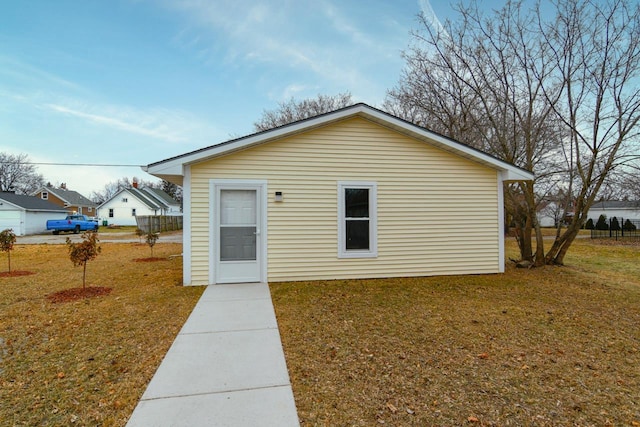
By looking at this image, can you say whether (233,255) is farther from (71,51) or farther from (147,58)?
(71,51)

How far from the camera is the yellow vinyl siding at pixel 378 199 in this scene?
6.63 metres

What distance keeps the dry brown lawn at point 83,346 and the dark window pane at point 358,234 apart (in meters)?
3.26

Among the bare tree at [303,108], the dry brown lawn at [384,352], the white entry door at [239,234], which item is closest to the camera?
the dry brown lawn at [384,352]

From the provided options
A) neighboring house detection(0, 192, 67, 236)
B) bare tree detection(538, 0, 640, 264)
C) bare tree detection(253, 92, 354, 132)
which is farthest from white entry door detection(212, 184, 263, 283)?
neighboring house detection(0, 192, 67, 236)

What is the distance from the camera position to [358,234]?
23.3ft

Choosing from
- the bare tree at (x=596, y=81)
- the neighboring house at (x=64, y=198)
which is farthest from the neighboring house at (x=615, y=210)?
the neighboring house at (x=64, y=198)

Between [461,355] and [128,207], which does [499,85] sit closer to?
[461,355]

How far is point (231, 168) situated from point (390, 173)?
3.43m

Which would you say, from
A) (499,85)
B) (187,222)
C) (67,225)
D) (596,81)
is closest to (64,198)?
(67,225)

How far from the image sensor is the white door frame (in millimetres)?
6387

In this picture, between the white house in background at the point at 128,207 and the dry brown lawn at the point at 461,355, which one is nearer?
the dry brown lawn at the point at 461,355

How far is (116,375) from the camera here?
2.88 meters

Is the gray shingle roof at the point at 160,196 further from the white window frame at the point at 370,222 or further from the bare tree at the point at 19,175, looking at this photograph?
the white window frame at the point at 370,222

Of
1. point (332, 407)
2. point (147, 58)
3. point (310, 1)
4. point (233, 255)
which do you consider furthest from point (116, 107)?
point (332, 407)
